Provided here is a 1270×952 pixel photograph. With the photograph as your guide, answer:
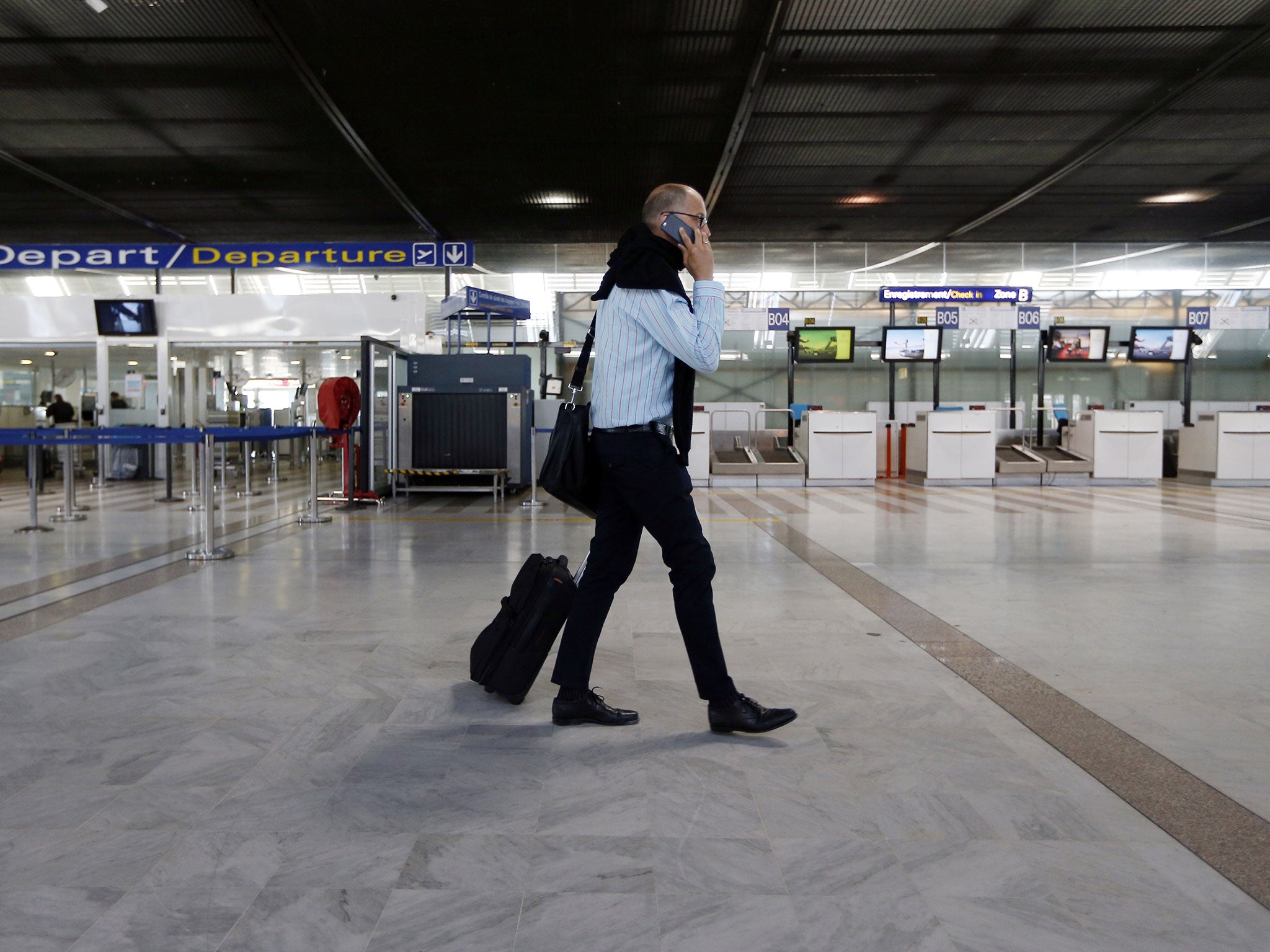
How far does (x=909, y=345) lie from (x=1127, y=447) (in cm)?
427

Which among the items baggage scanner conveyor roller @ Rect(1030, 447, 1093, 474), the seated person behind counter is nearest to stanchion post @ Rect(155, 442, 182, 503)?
the seated person behind counter

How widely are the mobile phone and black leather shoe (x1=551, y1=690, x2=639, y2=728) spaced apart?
1492 millimetres

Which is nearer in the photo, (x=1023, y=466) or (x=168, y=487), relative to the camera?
(x=168, y=487)

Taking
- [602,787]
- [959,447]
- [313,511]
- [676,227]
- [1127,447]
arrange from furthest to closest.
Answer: [1127,447] → [959,447] → [313,511] → [676,227] → [602,787]

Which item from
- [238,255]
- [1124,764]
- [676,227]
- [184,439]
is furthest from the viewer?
[238,255]

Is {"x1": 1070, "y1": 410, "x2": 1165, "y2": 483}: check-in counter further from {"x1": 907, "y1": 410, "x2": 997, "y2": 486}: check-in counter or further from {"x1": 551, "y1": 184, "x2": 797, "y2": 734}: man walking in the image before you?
{"x1": 551, "y1": 184, "x2": 797, "y2": 734}: man walking

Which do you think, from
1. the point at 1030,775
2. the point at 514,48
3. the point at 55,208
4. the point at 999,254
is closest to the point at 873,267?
the point at 999,254

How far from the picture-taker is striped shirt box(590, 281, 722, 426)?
2.61 metres

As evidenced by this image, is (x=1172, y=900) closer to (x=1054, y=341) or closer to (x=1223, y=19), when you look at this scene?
(x=1223, y=19)

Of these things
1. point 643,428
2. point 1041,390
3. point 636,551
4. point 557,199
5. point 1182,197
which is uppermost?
point 1182,197

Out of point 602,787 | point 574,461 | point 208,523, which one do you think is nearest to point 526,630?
point 574,461

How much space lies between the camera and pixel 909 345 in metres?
17.4

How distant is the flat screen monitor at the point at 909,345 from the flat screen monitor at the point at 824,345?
0.75 meters

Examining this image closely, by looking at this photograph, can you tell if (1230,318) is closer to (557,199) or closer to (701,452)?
(701,452)
